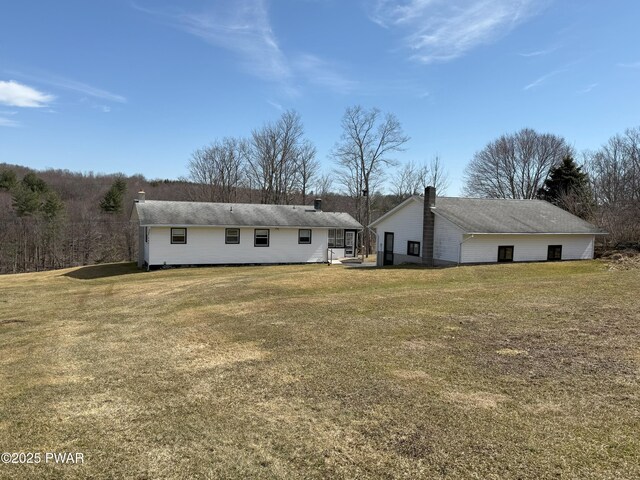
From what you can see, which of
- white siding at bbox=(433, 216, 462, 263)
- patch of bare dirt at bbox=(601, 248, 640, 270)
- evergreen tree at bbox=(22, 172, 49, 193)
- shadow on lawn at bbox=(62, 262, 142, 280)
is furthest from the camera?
evergreen tree at bbox=(22, 172, 49, 193)

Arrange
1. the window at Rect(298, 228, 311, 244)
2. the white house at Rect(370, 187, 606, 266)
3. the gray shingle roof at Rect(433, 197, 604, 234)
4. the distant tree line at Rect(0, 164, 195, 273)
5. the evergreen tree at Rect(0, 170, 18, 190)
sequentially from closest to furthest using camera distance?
the white house at Rect(370, 187, 606, 266), the gray shingle roof at Rect(433, 197, 604, 234), the window at Rect(298, 228, 311, 244), the distant tree line at Rect(0, 164, 195, 273), the evergreen tree at Rect(0, 170, 18, 190)

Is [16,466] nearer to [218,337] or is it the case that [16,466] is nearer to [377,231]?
[218,337]

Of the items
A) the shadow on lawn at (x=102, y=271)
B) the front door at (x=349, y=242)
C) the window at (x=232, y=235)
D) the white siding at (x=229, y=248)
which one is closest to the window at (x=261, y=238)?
the white siding at (x=229, y=248)

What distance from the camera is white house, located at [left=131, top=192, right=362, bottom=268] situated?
2636 cm

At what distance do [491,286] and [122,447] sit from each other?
47.3 ft

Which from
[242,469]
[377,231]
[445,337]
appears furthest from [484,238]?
[242,469]

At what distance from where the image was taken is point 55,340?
935 cm

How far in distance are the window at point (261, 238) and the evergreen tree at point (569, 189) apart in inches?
1020

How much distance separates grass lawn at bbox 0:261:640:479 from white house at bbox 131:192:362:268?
1351 centimetres

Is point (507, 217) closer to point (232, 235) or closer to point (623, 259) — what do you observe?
point (623, 259)

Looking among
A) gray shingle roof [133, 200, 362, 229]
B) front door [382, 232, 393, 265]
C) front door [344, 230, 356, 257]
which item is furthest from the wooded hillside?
front door [382, 232, 393, 265]

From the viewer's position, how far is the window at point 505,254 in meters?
25.0

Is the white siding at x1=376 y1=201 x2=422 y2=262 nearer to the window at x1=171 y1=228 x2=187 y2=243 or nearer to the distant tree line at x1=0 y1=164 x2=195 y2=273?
the window at x1=171 y1=228 x2=187 y2=243

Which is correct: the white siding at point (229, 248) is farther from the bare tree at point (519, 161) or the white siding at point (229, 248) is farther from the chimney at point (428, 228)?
the bare tree at point (519, 161)
